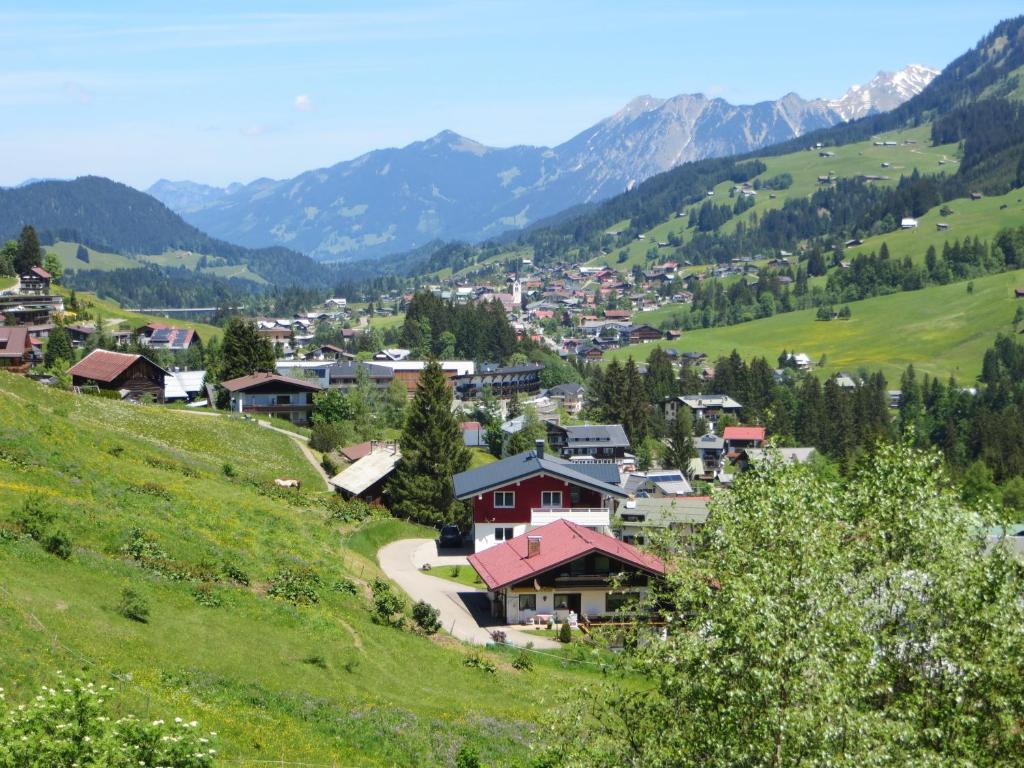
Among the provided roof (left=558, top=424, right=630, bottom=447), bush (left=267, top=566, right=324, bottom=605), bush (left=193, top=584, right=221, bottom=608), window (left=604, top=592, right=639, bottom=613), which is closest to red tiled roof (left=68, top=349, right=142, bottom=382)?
roof (left=558, top=424, right=630, bottom=447)

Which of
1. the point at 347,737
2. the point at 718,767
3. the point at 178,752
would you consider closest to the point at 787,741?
the point at 718,767

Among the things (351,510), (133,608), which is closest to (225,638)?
(133,608)

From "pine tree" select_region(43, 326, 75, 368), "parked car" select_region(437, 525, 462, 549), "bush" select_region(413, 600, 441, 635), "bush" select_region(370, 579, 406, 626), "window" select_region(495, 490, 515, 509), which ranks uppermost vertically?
"pine tree" select_region(43, 326, 75, 368)

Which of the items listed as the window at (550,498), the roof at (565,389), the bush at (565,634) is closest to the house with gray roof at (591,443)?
the roof at (565,389)

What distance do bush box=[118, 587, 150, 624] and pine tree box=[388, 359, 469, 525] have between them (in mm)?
38053

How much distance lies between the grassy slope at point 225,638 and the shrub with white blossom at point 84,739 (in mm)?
5346

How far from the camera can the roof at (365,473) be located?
2680 inches

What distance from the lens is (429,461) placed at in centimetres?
6919

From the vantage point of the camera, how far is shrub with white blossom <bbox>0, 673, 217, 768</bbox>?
603 inches

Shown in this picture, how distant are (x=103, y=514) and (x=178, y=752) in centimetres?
2328

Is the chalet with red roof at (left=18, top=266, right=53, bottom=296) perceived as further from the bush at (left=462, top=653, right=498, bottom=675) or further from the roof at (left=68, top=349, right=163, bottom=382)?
the bush at (left=462, top=653, right=498, bottom=675)

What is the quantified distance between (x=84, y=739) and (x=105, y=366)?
83.5 meters

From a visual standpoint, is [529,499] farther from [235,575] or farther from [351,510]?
[235,575]

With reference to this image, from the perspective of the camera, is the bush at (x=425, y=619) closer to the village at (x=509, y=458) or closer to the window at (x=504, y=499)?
the village at (x=509, y=458)
